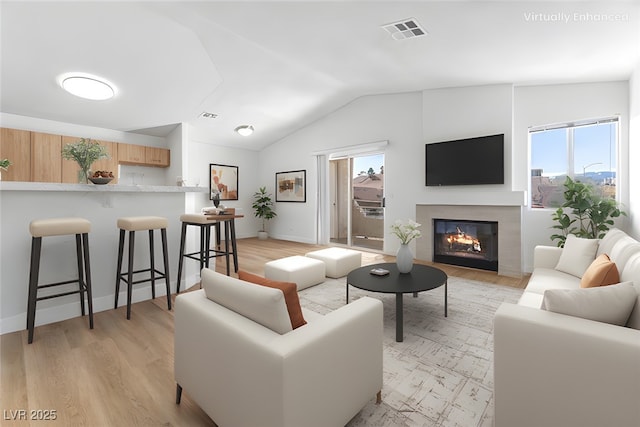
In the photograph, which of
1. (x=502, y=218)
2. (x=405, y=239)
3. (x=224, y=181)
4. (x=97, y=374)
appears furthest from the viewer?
(x=224, y=181)

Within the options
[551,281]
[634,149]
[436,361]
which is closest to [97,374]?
[436,361]

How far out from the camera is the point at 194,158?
7055 millimetres

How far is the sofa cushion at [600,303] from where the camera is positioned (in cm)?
131

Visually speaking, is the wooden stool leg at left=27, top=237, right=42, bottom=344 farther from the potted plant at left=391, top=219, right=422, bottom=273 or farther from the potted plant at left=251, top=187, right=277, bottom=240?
the potted plant at left=251, top=187, right=277, bottom=240

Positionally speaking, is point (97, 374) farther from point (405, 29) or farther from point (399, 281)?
point (405, 29)

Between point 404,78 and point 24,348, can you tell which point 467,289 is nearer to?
point 404,78

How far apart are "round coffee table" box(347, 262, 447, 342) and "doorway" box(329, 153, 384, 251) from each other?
3.41 metres

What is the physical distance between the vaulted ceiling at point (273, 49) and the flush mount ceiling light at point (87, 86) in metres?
0.11

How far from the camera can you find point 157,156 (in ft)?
18.0

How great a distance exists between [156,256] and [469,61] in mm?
4543

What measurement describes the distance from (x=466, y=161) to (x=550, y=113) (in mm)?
1263

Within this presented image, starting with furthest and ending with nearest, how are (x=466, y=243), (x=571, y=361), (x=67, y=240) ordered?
1. (x=466, y=243)
2. (x=67, y=240)
3. (x=571, y=361)

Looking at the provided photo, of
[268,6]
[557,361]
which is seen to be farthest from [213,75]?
[557,361]

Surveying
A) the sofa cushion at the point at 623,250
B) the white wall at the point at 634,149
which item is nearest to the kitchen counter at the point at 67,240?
the sofa cushion at the point at 623,250
